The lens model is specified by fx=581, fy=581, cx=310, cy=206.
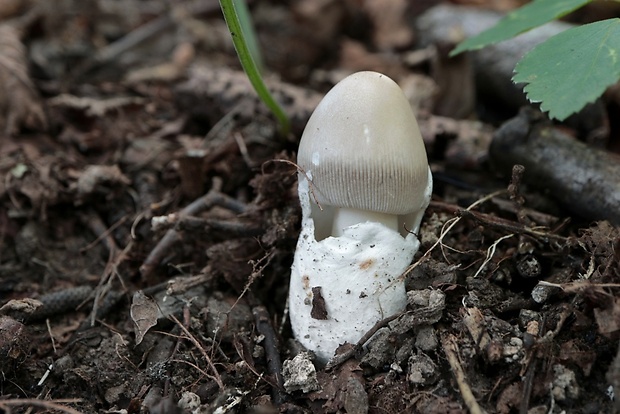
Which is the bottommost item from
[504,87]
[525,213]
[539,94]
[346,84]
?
[504,87]

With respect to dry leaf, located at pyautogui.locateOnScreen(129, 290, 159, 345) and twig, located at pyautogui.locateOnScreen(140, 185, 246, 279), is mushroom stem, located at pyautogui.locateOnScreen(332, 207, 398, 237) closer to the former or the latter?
twig, located at pyautogui.locateOnScreen(140, 185, 246, 279)

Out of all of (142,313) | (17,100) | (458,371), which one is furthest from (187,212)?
(17,100)

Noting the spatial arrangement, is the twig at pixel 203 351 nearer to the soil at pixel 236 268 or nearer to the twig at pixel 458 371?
the soil at pixel 236 268

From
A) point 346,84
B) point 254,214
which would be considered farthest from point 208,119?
point 346,84

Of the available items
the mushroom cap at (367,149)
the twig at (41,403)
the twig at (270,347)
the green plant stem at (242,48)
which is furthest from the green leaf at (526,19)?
the twig at (41,403)

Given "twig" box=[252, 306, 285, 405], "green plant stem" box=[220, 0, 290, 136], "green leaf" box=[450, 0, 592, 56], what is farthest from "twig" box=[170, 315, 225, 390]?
"green leaf" box=[450, 0, 592, 56]

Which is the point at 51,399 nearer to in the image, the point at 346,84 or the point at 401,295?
the point at 401,295
